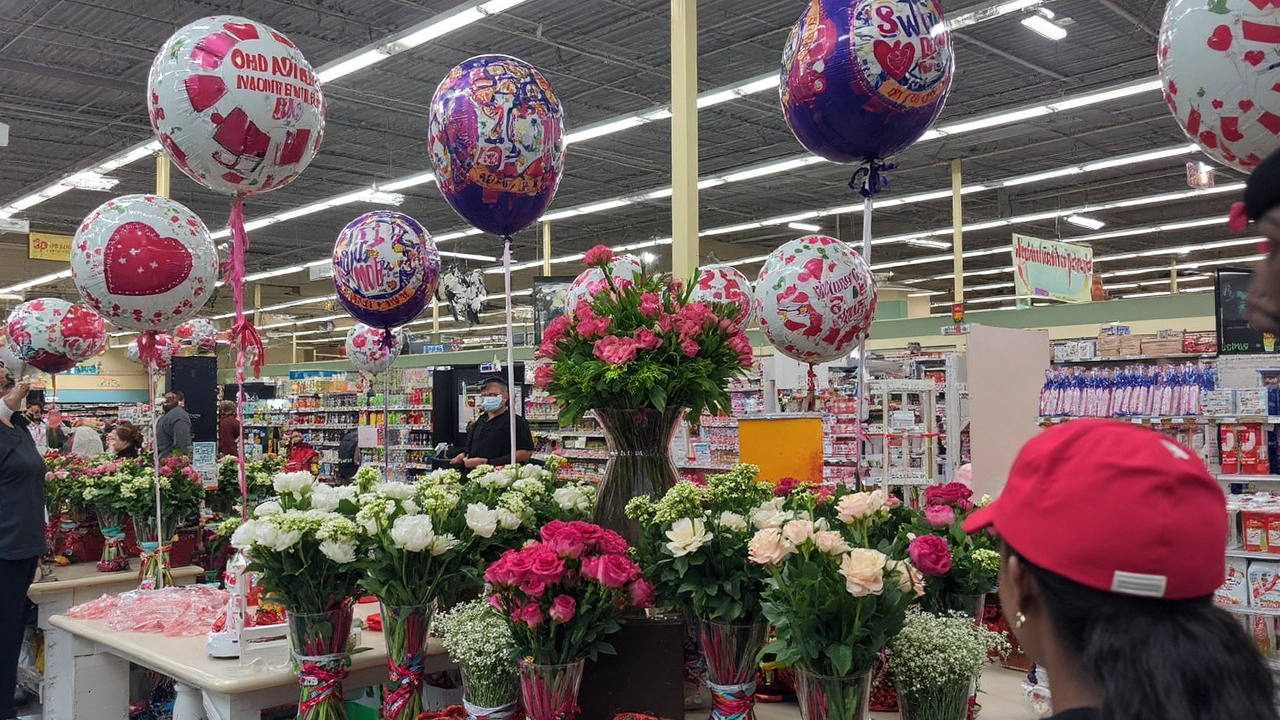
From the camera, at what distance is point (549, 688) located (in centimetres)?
160

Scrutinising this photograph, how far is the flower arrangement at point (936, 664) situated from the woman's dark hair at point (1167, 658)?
0.80 meters

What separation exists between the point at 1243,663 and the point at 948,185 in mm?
14742

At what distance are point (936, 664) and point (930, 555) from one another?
0.18 meters

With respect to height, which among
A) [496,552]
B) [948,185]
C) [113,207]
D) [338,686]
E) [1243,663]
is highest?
[948,185]

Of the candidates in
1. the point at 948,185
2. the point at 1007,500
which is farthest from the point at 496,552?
the point at 948,185

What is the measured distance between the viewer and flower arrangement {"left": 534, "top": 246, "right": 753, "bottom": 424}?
6.30 feet

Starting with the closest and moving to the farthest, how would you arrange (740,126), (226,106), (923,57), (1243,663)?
(1243,663)
(923,57)
(226,106)
(740,126)

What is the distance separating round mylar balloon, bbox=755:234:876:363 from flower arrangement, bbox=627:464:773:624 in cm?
124

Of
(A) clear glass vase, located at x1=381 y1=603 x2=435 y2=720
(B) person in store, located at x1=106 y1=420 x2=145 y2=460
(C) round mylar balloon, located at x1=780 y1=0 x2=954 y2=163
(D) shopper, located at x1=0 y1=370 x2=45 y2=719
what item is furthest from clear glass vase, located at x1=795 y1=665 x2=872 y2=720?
(B) person in store, located at x1=106 y1=420 x2=145 y2=460

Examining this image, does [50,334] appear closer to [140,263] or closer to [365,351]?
[365,351]

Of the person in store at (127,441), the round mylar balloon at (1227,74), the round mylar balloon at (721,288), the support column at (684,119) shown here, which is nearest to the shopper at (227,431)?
the person in store at (127,441)

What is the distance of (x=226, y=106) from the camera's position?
264cm

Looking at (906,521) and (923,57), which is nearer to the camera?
(906,521)

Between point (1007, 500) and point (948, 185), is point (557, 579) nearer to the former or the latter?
point (1007, 500)
